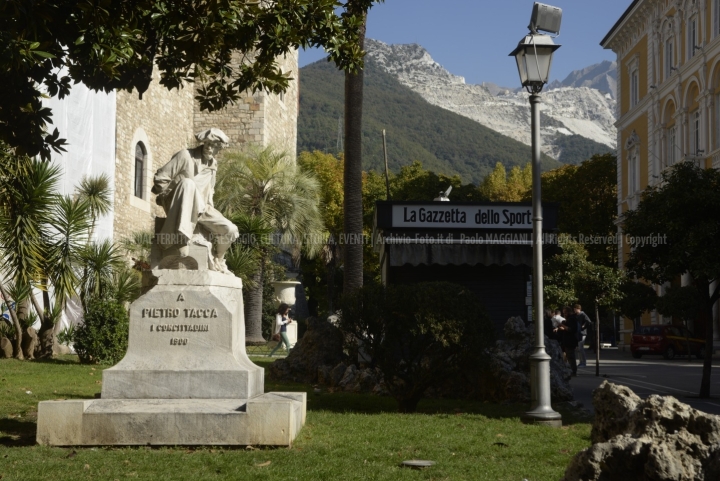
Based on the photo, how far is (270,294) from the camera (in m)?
40.7

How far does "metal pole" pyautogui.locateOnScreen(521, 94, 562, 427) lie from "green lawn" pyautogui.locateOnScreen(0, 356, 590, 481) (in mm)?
224

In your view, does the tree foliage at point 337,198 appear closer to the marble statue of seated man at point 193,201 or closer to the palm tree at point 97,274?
the palm tree at point 97,274

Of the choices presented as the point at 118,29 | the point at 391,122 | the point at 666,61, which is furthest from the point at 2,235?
the point at 391,122

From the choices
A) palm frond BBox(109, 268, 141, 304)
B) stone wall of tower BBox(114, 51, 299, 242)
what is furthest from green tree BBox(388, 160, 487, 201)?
palm frond BBox(109, 268, 141, 304)

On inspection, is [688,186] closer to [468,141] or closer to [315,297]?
[315,297]

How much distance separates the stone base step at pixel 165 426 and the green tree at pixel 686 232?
9009 mm

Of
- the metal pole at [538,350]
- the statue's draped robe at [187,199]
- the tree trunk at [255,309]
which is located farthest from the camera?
the tree trunk at [255,309]

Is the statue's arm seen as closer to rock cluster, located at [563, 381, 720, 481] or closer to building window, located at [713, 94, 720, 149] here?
rock cluster, located at [563, 381, 720, 481]

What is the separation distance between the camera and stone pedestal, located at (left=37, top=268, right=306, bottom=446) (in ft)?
25.5

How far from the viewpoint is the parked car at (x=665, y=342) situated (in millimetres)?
34438

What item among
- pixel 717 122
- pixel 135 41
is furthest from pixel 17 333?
pixel 717 122

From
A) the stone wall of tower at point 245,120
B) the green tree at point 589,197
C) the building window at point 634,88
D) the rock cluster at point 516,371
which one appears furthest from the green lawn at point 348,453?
the green tree at point 589,197

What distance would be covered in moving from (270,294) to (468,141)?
134359 mm

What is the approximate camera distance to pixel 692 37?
39.3 metres
